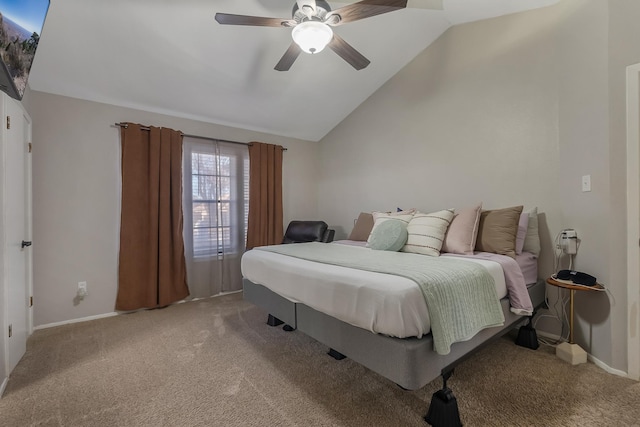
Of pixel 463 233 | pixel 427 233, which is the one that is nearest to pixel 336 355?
pixel 427 233

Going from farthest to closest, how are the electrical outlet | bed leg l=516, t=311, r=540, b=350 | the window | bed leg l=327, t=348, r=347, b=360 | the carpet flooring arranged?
the window < the electrical outlet < bed leg l=516, t=311, r=540, b=350 < bed leg l=327, t=348, r=347, b=360 < the carpet flooring

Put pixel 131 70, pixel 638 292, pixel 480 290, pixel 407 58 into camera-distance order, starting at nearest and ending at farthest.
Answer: pixel 480 290 < pixel 638 292 < pixel 131 70 < pixel 407 58

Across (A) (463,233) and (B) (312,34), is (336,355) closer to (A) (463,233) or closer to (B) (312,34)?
(A) (463,233)

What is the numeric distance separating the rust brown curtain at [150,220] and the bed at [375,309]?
1.59m

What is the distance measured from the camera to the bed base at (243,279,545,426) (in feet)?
4.17

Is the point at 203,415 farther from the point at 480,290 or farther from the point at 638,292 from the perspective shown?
the point at 638,292

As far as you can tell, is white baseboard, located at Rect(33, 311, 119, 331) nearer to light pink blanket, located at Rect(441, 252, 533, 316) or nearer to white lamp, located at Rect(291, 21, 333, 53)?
white lamp, located at Rect(291, 21, 333, 53)

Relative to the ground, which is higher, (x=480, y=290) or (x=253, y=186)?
(x=253, y=186)

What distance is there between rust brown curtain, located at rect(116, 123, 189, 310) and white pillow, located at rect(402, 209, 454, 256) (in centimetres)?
271

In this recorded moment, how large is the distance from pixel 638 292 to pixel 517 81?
6.23ft

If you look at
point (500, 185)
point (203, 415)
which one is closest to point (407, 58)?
point (500, 185)

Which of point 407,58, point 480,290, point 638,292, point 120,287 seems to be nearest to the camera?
point 480,290

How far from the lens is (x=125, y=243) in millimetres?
3055

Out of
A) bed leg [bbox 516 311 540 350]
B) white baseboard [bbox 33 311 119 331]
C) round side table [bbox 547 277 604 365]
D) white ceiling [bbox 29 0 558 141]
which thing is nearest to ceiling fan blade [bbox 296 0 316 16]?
white ceiling [bbox 29 0 558 141]
